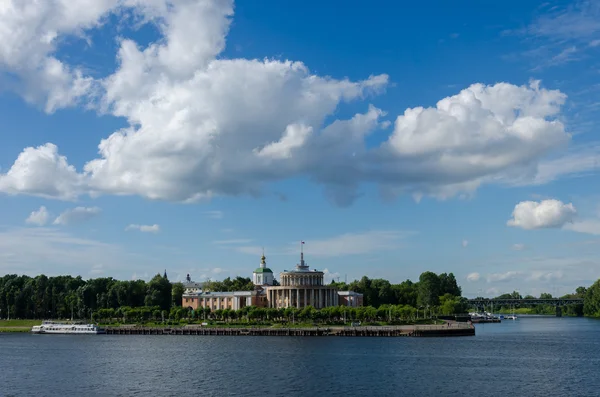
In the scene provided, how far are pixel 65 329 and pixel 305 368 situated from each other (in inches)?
3825

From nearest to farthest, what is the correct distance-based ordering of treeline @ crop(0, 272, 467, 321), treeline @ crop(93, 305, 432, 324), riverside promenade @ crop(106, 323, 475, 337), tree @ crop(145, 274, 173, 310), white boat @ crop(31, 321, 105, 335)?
riverside promenade @ crop(106, 323, 475, 337)
white boat @ crop(31, 321, 105, 335)
treeline @ crop(93, 305, 432, 324)
treeline @ crop(0, 272, 467, 321)
tree @ crop(145, 274, 173, 310)

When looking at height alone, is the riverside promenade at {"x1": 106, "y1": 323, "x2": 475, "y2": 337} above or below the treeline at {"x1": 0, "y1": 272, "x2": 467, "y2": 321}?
below

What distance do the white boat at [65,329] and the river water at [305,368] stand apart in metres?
32.5

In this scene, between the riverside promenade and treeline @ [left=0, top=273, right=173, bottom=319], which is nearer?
the riverside promenade

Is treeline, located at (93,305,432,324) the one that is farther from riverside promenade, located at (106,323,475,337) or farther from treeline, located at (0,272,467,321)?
riverside promenade, located at (106,323,475,337)

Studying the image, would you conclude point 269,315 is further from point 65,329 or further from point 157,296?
point 65,329

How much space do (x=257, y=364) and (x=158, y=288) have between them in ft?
381

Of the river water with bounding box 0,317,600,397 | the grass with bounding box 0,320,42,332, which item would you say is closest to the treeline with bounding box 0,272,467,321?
the grass with bounding box 0,320,42,332

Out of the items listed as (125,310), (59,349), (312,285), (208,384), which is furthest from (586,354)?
(125,310)

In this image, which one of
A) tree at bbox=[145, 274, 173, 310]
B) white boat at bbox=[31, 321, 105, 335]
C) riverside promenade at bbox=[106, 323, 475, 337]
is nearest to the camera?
riverside promenade at bbox=[106, 323, 475, 337]

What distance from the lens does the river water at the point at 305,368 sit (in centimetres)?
6638

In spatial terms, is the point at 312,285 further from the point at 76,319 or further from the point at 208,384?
the point at 208,384

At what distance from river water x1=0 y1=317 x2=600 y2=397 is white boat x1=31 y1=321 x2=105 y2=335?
106 ft

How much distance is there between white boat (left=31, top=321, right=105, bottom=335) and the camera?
15638 cm
